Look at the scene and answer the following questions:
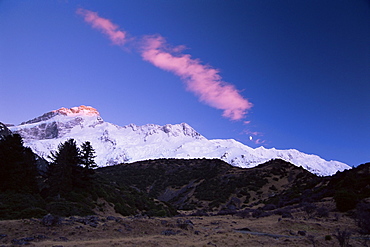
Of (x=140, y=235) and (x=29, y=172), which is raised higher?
(x=29, y=172)

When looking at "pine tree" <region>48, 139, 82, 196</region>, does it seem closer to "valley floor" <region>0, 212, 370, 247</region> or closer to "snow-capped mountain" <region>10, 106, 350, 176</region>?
"valley floor" <region>0, 212, 370, 247</region>

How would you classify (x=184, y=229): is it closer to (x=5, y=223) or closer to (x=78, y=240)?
(x=78, y=240)

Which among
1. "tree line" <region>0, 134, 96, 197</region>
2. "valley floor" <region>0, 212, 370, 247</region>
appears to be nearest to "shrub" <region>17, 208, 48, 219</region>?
"valley floor" <region>0, 212, 370, 247</region>

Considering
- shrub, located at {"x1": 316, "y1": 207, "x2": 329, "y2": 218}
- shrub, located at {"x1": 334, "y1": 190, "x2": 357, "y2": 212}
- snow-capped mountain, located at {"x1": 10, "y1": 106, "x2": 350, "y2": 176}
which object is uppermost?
snow-capped mountain, located at {"x1": 10, "y1": 106, "x2": 350, "y2": 176}

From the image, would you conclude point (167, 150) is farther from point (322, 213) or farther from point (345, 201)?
point (322, 213)

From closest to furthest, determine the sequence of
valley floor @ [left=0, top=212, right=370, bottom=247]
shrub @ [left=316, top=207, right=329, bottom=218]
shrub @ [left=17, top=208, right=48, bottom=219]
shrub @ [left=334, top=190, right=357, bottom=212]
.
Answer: valley floor @ [left=0, top=212, right=370, bottom=247] < shrub @ [left=17, top=208, right=48, bottom=219] < shrub @ [left=316, top=207, right=329, bottom=218] < shrub @ [left=334, top=190, right=357, bottom=212]

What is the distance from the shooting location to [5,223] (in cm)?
1209

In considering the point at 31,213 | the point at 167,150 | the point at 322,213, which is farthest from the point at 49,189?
the point at 167,150

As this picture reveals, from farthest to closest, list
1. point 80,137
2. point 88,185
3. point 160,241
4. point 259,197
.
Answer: point 80,137 < point 259,197 < point 88,185 < point 160,241

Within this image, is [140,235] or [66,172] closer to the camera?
[140,235]

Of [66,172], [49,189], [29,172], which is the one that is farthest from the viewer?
[66,172]

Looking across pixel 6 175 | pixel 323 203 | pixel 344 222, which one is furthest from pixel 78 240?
pixel 323 203

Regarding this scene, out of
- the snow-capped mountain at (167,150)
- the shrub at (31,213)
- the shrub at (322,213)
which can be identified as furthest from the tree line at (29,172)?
the snow-capped mountain at (167,150)

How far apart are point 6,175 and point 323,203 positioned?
29.9 meters
